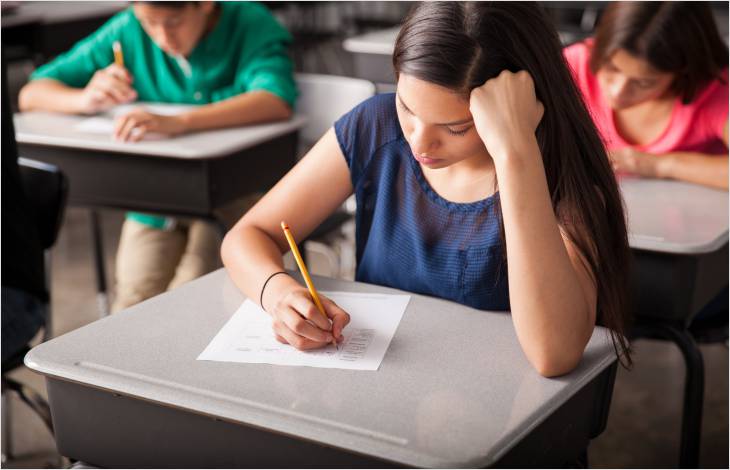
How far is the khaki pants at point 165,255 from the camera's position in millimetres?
2369

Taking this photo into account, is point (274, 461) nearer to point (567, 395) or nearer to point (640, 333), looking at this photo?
point (567, 395)

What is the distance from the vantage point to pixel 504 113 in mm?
1213

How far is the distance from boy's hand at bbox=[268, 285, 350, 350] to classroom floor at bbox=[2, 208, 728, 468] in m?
1.03

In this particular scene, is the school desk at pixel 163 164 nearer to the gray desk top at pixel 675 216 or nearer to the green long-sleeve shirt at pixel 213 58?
the green long-sleeve shirt at pixel 213 58

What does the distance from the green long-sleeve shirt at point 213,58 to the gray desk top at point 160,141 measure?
0.59 feet

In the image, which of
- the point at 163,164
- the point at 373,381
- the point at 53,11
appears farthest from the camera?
the point at 53,11

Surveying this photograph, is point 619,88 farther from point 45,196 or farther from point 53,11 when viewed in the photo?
point 53,11

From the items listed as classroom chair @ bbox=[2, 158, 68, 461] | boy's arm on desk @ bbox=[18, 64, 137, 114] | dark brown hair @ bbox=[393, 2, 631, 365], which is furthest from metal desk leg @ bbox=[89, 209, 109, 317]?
dark brown hair @ bbox=[393, 2, 631, 365]

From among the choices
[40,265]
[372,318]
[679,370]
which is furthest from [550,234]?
[679,370]

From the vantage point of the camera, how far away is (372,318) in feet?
4.28

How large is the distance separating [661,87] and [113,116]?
1445 millimetres

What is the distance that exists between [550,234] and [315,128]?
1506 millimetres

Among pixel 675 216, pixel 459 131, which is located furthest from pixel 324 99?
pixel 459 131

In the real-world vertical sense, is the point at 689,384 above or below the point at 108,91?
below
